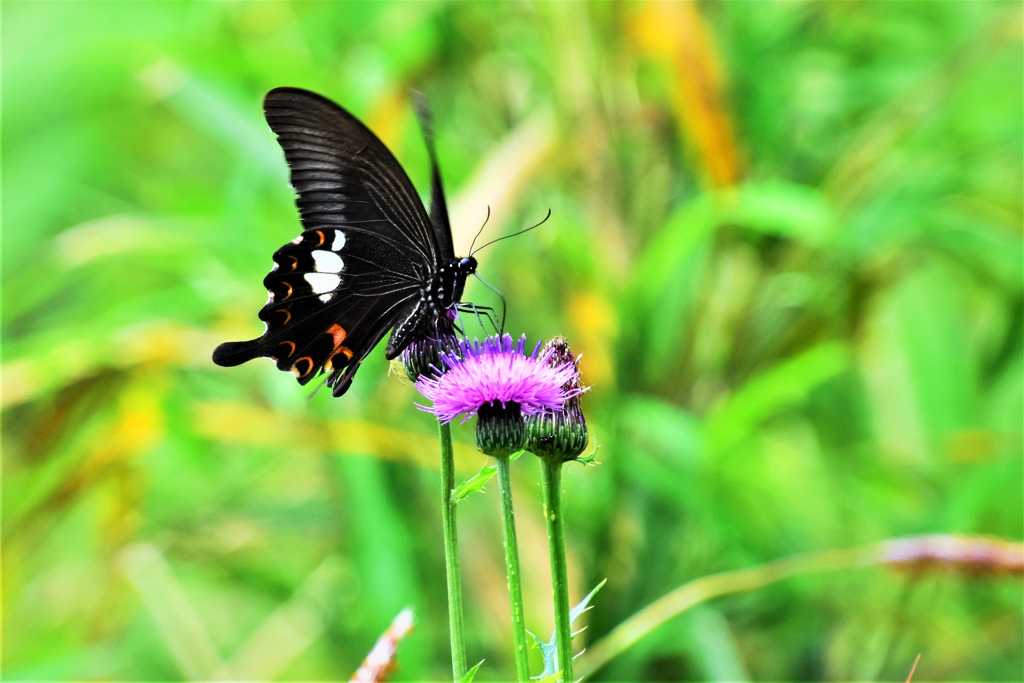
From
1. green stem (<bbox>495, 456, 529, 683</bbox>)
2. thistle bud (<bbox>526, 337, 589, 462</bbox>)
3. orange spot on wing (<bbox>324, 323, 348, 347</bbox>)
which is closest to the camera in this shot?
green stem (<bbox>495, 456, 529, 683</bbox>)

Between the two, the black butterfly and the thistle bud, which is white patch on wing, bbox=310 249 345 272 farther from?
the thistle bud

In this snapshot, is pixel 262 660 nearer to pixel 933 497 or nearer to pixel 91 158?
pixel 933 497

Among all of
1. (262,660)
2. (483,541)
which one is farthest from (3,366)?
(483,541)

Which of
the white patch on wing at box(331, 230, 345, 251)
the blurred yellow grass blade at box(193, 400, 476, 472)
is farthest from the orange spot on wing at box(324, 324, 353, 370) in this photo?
the blurred yellow grass blade at box(193, 400, 476, 472)

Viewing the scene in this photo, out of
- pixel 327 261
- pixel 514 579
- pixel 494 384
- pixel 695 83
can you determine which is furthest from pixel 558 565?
pixel 695 83

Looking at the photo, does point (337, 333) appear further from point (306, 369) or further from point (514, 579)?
point (514, 579)

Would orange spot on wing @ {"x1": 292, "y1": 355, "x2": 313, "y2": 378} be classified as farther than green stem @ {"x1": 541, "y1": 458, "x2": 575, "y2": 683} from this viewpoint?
Yes
